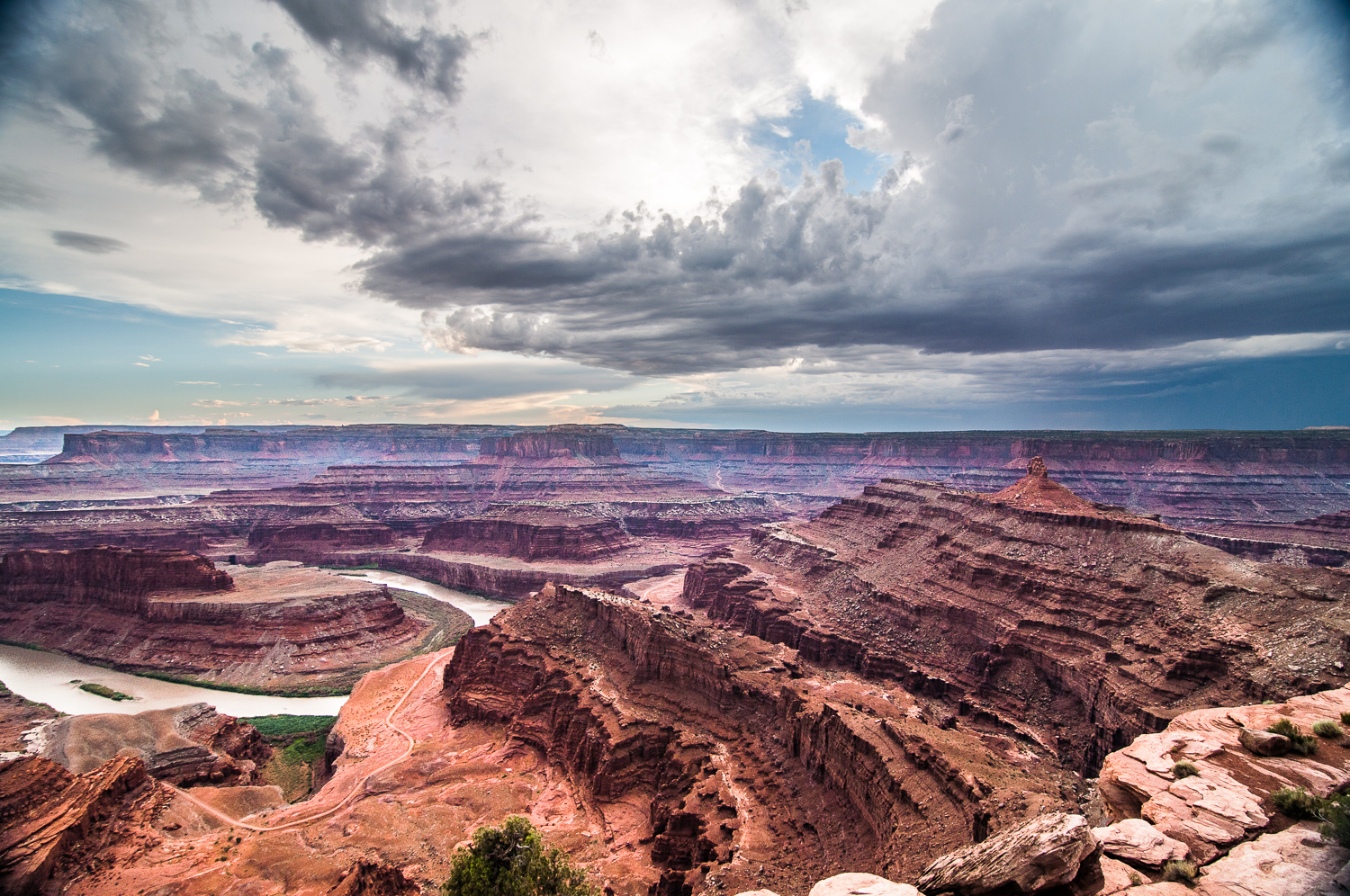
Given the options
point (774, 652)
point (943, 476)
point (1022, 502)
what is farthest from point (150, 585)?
point (943, 476)

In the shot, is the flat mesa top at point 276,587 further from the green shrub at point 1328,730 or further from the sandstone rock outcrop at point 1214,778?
the green shrub at point 1328,730

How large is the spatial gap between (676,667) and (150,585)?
77.8m

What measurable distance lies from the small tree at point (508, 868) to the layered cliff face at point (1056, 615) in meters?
36.8

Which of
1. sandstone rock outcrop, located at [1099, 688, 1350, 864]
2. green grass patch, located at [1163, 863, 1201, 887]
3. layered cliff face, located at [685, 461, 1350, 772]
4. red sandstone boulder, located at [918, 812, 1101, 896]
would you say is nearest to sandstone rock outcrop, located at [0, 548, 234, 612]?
layered cliff face, located at [685, 461, 1350, 772]

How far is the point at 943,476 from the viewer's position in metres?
196

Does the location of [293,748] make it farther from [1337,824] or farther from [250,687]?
[1337,824]

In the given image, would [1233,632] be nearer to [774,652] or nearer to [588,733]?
[774,652]

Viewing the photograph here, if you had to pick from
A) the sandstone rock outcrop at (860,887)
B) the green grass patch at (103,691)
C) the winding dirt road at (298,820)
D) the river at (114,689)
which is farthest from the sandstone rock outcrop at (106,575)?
the sandstone rock outcrop at (860,887)

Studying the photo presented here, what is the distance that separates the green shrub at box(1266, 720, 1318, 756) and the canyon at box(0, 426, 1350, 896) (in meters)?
0.56

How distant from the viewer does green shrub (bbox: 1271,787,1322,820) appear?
49.5 feet

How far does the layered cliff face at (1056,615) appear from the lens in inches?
1587

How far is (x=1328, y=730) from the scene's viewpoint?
65.0 feet

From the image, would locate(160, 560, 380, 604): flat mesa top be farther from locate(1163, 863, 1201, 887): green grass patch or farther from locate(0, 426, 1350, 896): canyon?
locate(1163, 863, 1201, 887): green grass patch

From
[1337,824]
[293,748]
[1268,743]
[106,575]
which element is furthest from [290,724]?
[1337,824]
